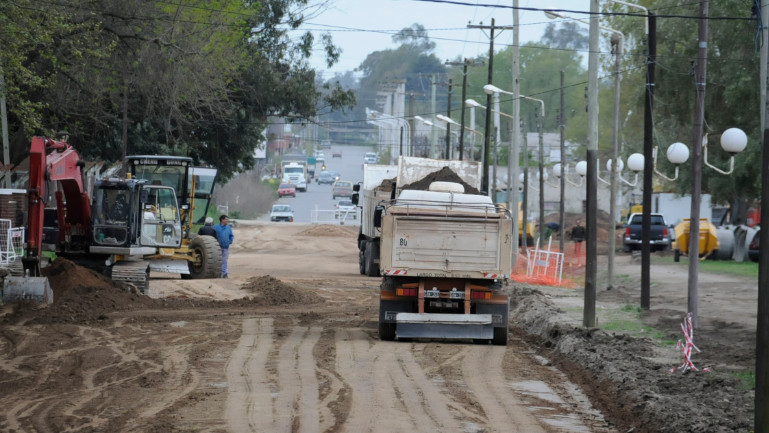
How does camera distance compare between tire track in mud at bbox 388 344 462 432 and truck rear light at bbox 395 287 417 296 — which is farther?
truck rear light at bbox 395 287 417 296

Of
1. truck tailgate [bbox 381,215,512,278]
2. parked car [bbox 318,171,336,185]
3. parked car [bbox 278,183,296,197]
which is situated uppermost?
parked car [bbox 318,171,336,185]

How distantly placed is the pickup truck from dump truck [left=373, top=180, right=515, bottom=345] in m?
28.6

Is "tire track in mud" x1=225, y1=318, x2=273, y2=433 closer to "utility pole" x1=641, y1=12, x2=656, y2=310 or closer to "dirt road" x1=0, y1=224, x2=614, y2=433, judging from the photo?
"dirt road" x1=0, y1=224, x2=614, y2=433

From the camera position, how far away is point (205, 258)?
78.8 ft

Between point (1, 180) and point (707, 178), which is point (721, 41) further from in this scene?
point (1, 180)

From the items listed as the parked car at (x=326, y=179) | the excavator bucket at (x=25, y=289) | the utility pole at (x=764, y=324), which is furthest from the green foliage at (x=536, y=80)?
the utility pole at (x=764, y=324)

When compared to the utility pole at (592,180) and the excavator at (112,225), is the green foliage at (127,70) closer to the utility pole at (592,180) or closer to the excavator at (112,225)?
the excavator at (112,225)

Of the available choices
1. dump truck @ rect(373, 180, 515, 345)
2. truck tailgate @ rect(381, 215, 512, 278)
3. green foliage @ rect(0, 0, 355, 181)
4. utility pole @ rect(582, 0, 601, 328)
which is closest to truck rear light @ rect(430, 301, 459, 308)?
dump truck @ rect(373, 180, 515, 345)

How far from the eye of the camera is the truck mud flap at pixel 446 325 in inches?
592

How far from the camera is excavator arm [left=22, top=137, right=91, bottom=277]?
16.9m

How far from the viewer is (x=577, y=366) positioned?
1323 cm

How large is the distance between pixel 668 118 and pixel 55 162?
27.9m

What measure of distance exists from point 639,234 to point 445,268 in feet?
96.9

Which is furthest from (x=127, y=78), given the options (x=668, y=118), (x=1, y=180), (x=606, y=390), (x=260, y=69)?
(x=668, y=118)
